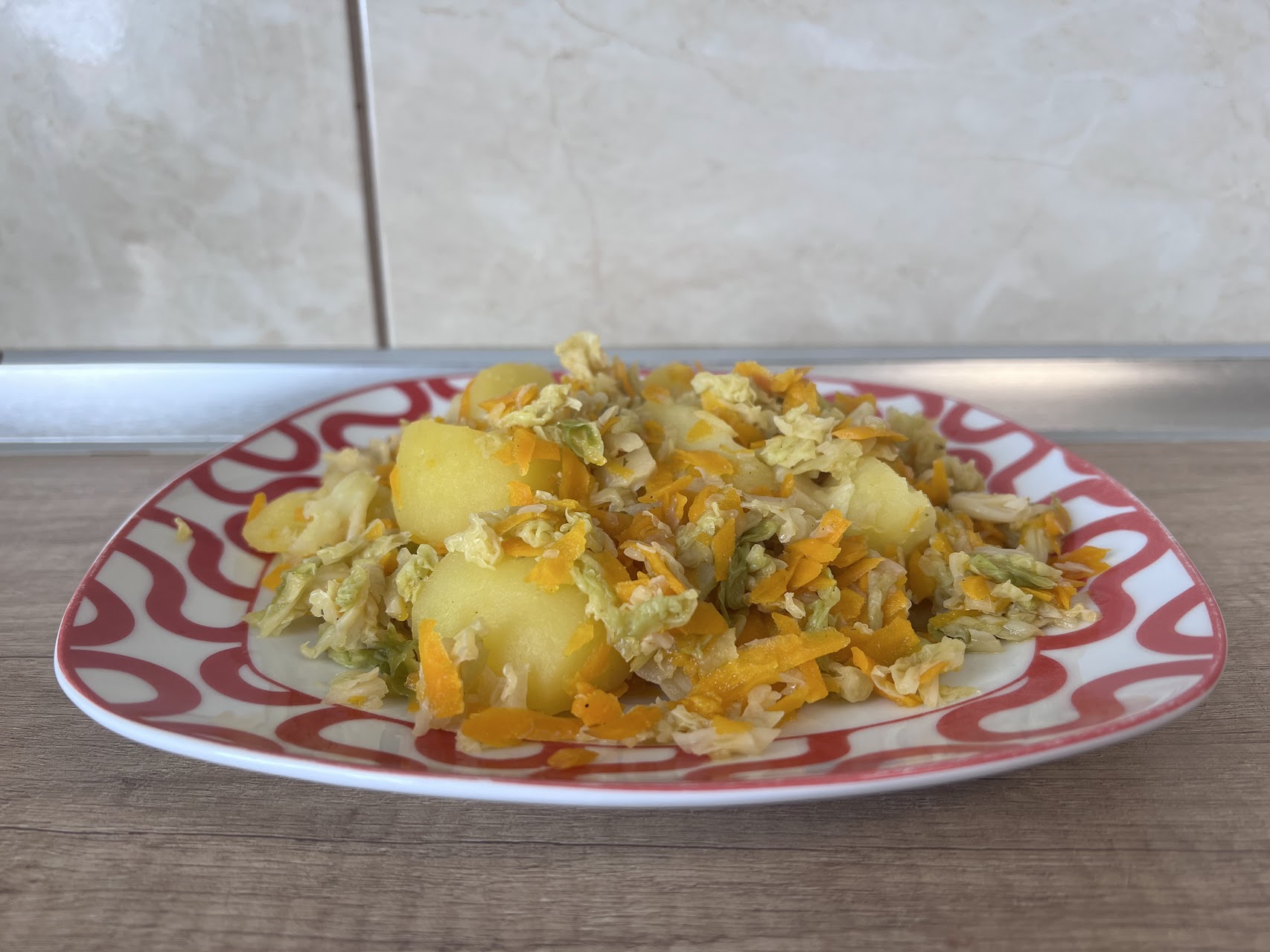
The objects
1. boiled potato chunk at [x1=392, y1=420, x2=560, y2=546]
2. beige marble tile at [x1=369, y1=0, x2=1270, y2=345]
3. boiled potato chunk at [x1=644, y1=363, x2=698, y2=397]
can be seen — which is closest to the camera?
boiled potato chunk at [x1=392, y1=420, x2=560, y2=546]

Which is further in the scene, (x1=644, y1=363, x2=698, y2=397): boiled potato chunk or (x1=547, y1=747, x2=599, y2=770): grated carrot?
(x1=644, y1=363, x2=698, y2=397): boiled potato chunk

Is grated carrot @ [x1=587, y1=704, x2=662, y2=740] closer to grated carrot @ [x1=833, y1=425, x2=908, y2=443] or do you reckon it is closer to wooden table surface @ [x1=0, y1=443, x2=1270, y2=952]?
wooden table surface @ [x1=0, y1=443, x2=1270, y2=952]

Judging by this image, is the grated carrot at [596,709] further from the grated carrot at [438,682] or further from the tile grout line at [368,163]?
the tile grout line at [368,163]

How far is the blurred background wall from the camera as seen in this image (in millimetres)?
1661

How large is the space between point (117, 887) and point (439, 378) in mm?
1013

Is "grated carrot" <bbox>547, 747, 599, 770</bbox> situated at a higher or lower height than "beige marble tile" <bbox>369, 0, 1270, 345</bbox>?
lower

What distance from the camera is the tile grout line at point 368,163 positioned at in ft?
5.47

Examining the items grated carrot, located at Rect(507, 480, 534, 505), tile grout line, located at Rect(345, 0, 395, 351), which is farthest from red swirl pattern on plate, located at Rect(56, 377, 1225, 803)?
tile grout line, located at Rect(345, 0, 395, 351)

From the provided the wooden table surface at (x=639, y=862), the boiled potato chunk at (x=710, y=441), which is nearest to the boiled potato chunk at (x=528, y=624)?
the wooden table surface at (x=639, y=862)

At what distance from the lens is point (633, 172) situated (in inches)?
69.3

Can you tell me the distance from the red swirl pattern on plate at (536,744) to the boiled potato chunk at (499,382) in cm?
35

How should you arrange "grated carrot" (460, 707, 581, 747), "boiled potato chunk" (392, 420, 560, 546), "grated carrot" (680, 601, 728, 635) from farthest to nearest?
"boiled potato chunk" (392, 420, 560, 546), "grated carrot" (680, 601, 728, 635), "grated carrot" (460, 707, 581, 747)

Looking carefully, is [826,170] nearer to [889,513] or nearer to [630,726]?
[889,513]

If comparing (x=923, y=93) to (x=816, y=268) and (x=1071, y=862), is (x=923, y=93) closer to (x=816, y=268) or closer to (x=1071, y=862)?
(x=816, y=268)
